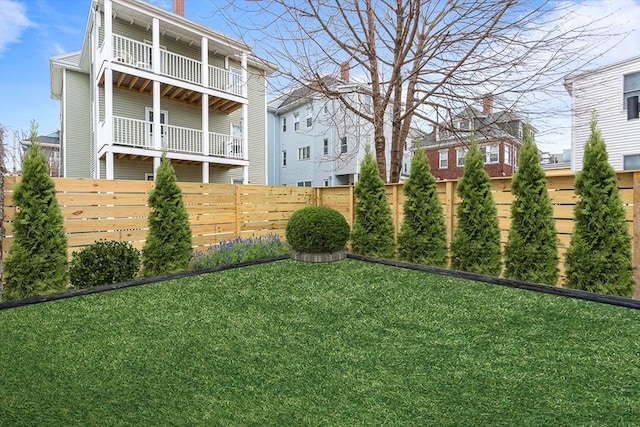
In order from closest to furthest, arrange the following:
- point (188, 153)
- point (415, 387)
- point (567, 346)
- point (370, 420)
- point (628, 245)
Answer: point (370, 420), point (415, 387), point (567, 346), point (628, 245), point (188, 153)

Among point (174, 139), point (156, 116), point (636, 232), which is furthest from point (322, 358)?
point (174, 139)

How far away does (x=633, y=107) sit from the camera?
1295cm

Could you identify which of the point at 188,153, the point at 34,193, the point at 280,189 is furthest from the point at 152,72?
the point at 34,193

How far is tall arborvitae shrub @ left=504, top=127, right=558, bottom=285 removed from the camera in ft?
17.4

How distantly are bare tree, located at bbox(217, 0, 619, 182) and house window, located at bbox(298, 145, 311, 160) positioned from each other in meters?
14.3

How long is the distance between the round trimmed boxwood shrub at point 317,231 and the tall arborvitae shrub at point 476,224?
217 centimetres

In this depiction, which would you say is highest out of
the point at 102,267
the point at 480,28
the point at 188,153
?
the point at 480,28

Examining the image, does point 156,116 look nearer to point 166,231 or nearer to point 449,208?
point 166,231

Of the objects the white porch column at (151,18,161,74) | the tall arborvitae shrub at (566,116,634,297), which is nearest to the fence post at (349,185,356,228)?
the tall arborvitae shrub at (566,116,634,297)

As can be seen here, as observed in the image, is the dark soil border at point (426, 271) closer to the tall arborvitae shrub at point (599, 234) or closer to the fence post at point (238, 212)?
the tall arborvitae shrub at point (599, 234)

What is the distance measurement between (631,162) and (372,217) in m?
11.9

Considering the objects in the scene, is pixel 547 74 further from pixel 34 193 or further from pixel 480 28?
pixel 34 193

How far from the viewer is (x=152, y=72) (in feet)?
39.8

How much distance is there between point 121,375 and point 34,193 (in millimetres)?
3868
